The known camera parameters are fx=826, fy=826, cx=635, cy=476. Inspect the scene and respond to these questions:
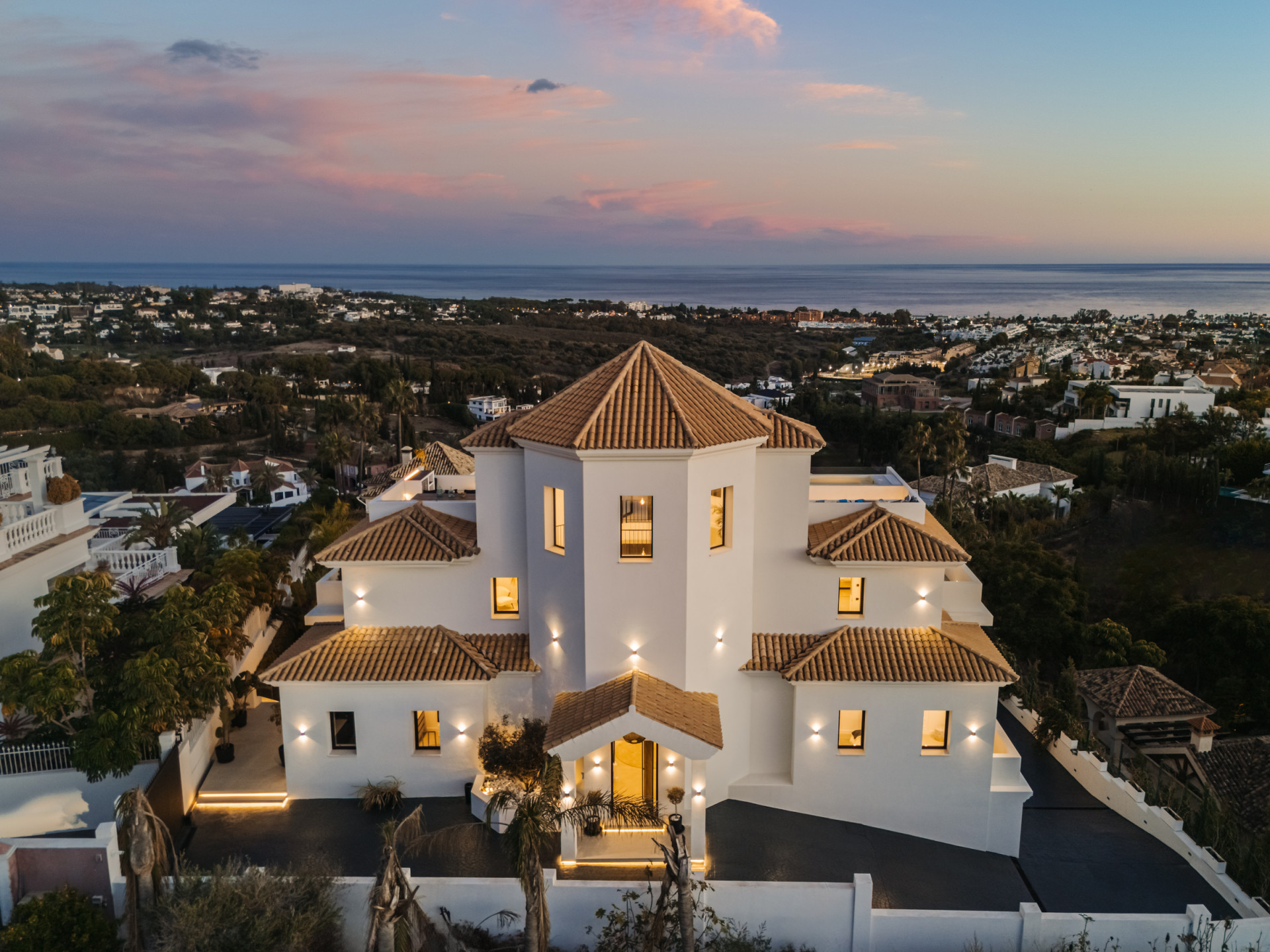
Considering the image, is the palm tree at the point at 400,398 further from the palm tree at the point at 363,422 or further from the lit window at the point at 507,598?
the lit window at the point at 507,598

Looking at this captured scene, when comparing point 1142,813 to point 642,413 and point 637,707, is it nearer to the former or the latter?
point 637,707

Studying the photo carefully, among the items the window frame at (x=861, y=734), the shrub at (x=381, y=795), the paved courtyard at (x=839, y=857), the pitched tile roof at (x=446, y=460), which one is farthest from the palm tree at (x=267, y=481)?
the window frame at (x=861, y=734)

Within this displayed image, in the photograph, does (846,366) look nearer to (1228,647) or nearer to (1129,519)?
(1129,519)

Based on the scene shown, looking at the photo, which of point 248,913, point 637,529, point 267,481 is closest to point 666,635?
point 637,529

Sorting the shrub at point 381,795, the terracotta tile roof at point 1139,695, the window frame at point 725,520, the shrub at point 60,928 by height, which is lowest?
the terracotta tile roof at point 1139,695

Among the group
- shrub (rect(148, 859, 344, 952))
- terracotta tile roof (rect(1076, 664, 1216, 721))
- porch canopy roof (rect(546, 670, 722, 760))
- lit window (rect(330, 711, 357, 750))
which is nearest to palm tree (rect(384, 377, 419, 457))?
lit window (rect(330, 711, 357, 750))

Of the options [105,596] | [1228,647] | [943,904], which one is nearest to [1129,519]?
[1228,647]

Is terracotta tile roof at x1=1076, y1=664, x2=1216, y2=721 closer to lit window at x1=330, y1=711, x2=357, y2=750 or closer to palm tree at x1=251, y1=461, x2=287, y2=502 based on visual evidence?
lit window at x1=330, y1=711, x2=357, y2=750
